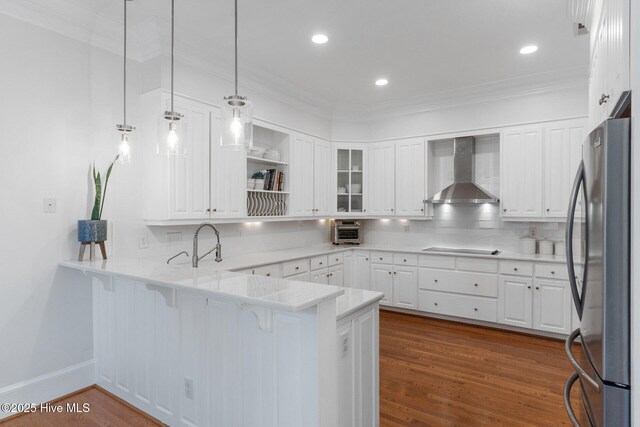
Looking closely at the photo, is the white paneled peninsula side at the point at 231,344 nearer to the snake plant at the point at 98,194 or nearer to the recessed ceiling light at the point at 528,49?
the snake plant at the point at 98,194

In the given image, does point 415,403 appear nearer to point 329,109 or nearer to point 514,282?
point 514,282

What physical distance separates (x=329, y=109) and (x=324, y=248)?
2.01 metres

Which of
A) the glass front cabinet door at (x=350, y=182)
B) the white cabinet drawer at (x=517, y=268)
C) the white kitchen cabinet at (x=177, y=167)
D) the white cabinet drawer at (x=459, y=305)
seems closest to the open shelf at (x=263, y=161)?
the white kitchen cabinet at (x=177, y=167)

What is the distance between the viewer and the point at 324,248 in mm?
5156

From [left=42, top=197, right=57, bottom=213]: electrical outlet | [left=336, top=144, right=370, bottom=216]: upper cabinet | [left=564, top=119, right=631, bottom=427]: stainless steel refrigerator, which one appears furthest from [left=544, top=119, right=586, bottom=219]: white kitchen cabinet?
[left=42, top=197, right=57, bottom=213]: electrical outlet

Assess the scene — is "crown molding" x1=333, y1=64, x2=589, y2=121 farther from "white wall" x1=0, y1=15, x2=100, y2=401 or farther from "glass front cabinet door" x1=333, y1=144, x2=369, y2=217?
"white wall" x1=0, y1=15, x2=100, y2=401

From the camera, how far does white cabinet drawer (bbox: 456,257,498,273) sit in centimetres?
429

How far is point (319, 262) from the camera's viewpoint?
15.1ft

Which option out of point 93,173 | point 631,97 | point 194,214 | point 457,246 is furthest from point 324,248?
point 631,97

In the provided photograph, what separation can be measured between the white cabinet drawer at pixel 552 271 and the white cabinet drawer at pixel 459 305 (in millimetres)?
602

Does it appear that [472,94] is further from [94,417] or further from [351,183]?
[94,417]

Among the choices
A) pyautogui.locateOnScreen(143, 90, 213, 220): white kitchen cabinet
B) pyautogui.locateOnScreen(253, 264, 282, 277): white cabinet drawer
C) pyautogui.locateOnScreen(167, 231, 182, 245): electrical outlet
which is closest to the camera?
pyautogui.locateOnScreen(143, 90, 213, 220): white kitchen cabinet

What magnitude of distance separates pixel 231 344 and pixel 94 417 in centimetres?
128

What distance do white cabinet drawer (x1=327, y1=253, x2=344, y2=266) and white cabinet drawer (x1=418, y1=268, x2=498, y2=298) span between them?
1.06 meters
